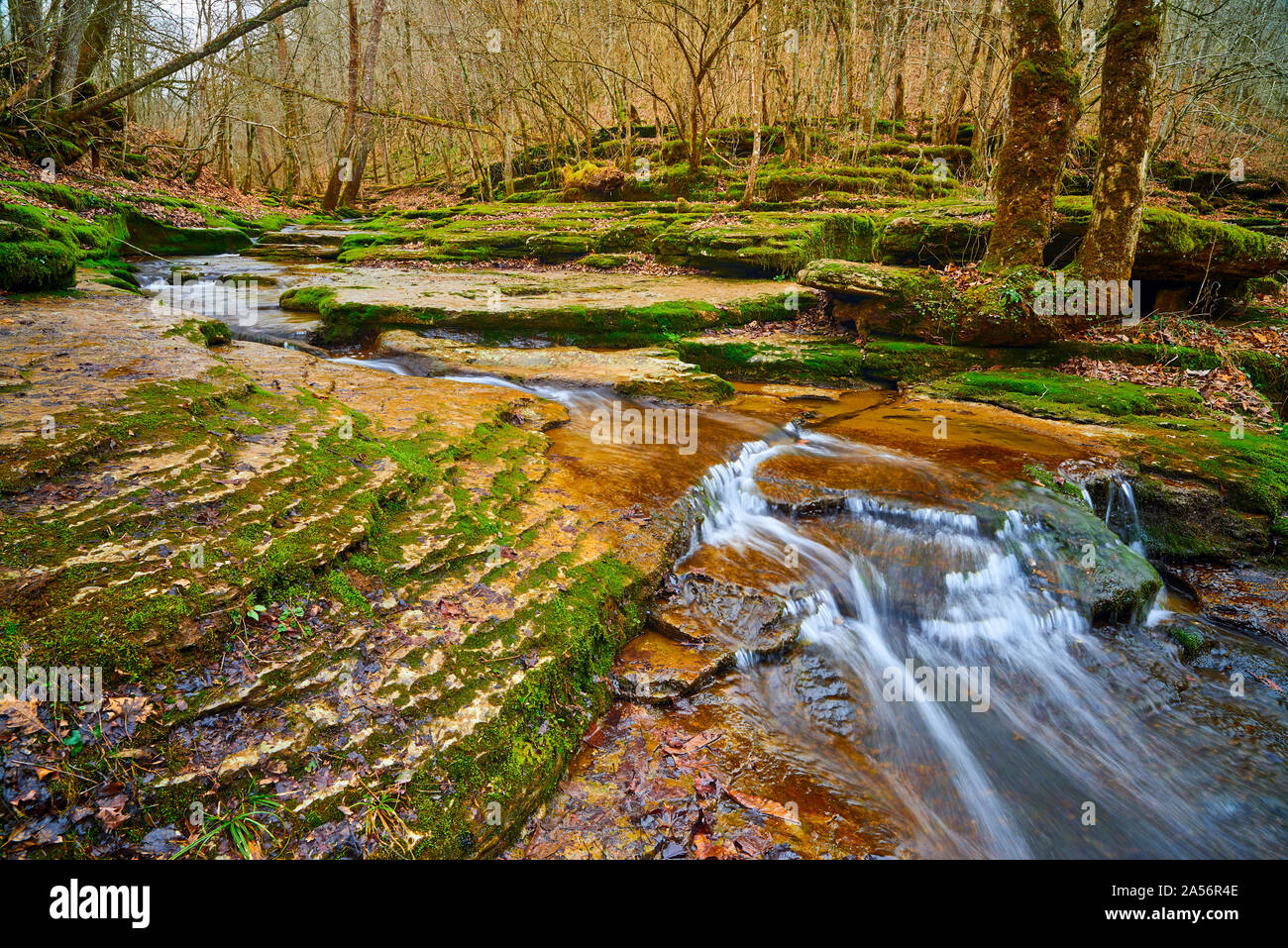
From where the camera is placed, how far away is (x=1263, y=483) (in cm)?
580

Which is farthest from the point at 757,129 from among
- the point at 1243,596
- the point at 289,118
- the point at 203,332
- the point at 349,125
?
the point at 289,118

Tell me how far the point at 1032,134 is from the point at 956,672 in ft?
26.2

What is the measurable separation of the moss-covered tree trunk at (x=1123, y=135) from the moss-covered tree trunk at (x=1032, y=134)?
1.48 feet

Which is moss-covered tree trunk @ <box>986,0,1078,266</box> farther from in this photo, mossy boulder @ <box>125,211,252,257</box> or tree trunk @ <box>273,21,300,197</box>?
tree trunk @ <box>273,21,300,197</box>

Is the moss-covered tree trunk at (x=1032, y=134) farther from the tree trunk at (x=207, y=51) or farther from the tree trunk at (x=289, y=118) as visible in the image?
the tree trunk at (x=289, y=118)

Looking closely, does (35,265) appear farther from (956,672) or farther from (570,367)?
(956,672)

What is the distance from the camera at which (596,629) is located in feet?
11.9

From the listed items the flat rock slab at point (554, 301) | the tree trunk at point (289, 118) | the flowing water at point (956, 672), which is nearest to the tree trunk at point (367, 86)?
the tree trunk at point (289, 118)

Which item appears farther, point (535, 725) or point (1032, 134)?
point (1032, 134)

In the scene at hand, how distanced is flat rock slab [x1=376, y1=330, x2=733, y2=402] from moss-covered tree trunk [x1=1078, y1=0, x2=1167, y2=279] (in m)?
5.67
